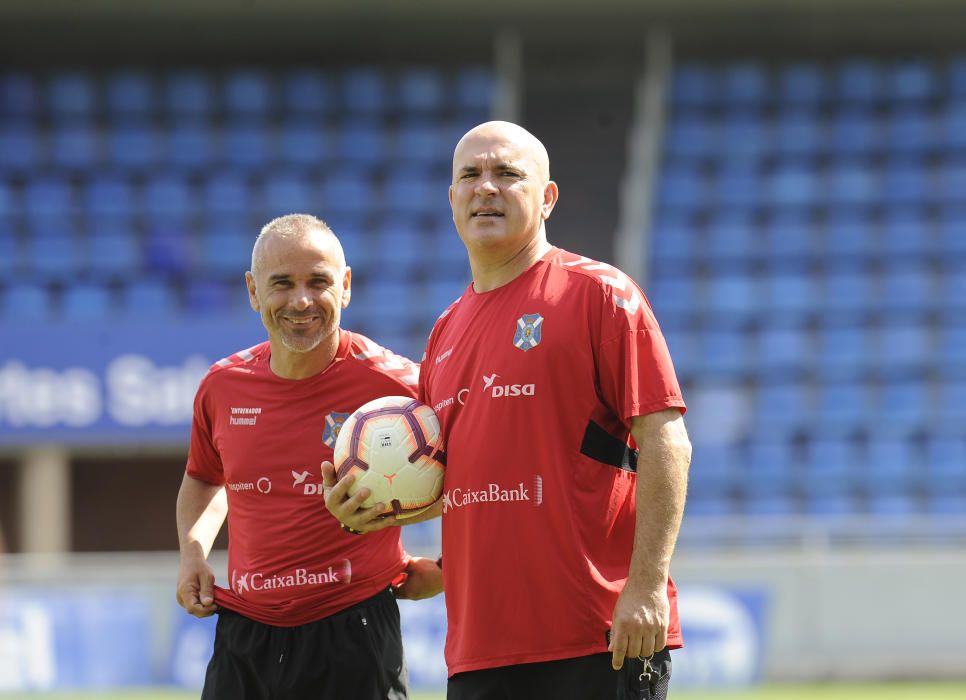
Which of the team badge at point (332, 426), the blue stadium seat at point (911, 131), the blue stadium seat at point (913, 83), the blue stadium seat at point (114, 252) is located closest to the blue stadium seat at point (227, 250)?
the blue stadium seat at point (114, 252)

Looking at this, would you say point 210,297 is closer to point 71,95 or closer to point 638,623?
point 71,95

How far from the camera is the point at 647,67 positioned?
59.3 ft

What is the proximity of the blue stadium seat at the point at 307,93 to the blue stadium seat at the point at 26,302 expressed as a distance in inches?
157

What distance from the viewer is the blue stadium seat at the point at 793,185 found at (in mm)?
17031

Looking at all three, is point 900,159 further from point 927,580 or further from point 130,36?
point 130,36

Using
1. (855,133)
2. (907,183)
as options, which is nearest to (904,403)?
(907,183)

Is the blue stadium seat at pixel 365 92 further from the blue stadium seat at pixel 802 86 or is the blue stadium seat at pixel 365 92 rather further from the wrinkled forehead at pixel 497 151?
the wrinkled forehead at pixel 497 151

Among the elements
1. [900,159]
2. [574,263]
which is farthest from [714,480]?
[574,263]

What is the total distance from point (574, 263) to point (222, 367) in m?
1.66

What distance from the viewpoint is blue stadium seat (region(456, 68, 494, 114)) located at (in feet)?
58.3

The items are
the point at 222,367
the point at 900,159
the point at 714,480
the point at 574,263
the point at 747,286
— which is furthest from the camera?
the point at 900,159

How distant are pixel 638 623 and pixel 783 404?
11.7m

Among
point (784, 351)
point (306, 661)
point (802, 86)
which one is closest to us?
point (306, 661)

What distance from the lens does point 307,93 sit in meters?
18.2
